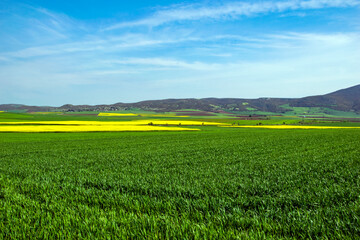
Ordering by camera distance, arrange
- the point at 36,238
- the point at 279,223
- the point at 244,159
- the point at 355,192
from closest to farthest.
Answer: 1. the point at 36,238
2. the point at 279,223
3. the point at 355,192
4. the point at 244,159

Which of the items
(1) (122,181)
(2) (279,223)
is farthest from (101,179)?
(2) (279,223)

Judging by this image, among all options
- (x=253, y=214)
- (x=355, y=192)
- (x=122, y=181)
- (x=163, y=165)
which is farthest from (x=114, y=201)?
(x=355, y=192)

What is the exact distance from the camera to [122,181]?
35.6ft

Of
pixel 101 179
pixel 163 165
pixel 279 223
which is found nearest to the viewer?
pixel 279 223

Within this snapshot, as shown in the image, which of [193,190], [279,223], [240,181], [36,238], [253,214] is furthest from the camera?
[240,181]

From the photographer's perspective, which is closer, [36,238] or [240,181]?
[36,238]

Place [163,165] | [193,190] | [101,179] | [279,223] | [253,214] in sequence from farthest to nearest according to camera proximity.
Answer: [163,165]
[101,179]
[193,190]
[253,214]
[279,223]

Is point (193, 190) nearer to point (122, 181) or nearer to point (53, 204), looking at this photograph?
point (122, 181)

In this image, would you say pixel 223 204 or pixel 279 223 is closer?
pixel 279 223

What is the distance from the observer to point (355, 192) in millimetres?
8391

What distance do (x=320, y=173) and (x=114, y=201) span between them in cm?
1016

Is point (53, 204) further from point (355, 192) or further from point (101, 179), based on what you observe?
point (355, 192)

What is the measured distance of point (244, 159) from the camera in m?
17.3

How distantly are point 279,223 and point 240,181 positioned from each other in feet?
14.5
